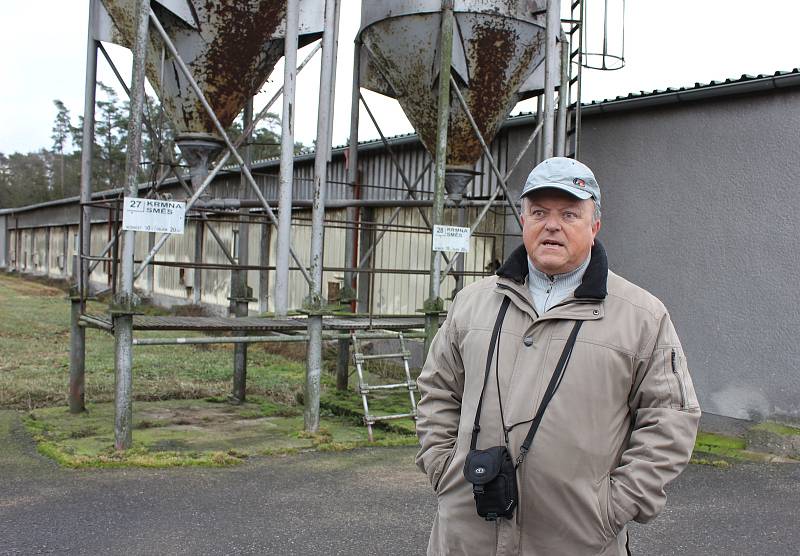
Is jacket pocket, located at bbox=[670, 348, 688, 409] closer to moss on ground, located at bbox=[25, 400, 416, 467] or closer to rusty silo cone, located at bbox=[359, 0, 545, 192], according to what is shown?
moss on ground, located at bbox=[25, 400, 416, 467]

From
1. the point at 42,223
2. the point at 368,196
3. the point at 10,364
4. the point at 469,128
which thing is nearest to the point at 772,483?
the point at 469,128

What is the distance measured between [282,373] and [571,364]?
10.4 metres

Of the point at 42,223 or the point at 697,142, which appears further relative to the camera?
the point at 42,223

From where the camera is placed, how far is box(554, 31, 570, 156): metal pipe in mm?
9508

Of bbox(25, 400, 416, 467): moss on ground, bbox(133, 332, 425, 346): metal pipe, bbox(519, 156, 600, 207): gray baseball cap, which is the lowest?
bbox(25, 400, 416, 467): moss on ground

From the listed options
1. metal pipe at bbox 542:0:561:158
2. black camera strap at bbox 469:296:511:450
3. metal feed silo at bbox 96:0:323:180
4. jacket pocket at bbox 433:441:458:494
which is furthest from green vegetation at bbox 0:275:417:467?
black camera strap at bbox 469:296:511:450

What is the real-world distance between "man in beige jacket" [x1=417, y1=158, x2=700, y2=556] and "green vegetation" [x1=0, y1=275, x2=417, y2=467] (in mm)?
4865

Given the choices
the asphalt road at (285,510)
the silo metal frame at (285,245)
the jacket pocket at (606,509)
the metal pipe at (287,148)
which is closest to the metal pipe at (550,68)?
the silo metal frame at (285,245)

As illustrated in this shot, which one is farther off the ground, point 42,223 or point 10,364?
point 42,223

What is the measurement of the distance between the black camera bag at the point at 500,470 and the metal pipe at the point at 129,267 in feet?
16.6

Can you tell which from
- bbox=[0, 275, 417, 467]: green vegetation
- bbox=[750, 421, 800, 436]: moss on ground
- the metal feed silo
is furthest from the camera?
the metal feed silo

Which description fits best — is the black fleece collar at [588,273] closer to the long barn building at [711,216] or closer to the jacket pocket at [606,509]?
the jacket pocket at [606,509]

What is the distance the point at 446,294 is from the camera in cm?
1248

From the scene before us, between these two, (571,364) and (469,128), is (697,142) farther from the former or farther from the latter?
(571,364)
